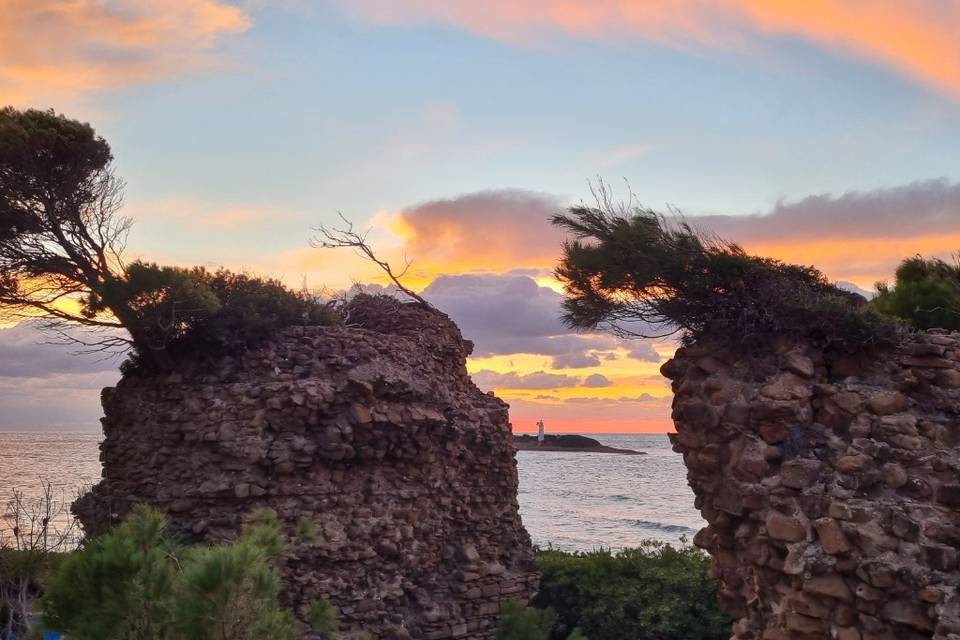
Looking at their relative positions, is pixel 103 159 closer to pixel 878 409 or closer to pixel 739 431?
pixel 739 431

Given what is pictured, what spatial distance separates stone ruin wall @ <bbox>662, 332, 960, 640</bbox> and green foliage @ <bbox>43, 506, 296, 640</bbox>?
370 centimetres

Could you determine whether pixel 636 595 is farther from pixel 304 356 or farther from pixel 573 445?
pixel 573 445

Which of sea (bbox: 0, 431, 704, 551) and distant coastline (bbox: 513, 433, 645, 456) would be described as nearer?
sea (bbox: 0, 431, 704, 551)

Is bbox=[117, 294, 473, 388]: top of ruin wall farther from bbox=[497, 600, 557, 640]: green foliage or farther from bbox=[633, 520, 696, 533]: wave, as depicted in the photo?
bbox=[633, 520, 696, 533]: wave

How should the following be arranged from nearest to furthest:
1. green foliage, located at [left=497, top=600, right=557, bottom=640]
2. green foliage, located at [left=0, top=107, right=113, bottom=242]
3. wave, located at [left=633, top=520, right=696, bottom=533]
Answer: green foliage, located at [left=0, top=107, right=113, bottom=242] < green foliage, located at [left=497, top=600, right=557, bottom=640] < wave, located at [left=633, top=520, right=696, bottom=533]

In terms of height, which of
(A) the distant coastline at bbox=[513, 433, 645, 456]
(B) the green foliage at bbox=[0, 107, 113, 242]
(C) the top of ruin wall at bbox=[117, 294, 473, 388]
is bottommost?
(A) the distant coastline at bbox=[513, 433, 645, 456]

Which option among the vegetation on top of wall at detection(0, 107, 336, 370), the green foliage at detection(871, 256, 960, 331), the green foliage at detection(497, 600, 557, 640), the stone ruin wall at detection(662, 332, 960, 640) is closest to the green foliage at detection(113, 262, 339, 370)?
the vegetation on top of wall at detection(0, 107, 336, 370)

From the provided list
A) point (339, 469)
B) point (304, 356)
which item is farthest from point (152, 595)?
point (304, 356)

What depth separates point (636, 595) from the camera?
43.9ft

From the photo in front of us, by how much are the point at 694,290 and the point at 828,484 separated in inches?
90.5

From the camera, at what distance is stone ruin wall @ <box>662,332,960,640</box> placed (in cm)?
560

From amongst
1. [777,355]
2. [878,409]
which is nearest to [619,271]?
[777,355]

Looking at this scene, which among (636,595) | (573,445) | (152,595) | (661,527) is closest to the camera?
(152,595)

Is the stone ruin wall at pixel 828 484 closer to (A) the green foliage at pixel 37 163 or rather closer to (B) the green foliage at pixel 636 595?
(B) the green foliage at pixel 636 595
